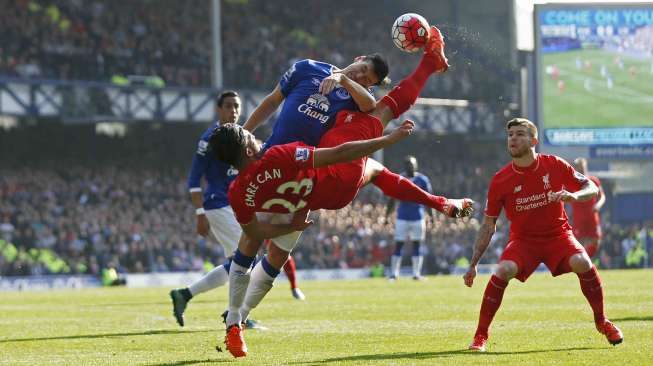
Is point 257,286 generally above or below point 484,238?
below

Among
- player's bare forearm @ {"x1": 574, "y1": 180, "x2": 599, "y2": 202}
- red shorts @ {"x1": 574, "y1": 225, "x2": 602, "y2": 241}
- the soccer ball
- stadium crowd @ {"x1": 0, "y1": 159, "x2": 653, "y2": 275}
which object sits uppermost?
the soccer ball

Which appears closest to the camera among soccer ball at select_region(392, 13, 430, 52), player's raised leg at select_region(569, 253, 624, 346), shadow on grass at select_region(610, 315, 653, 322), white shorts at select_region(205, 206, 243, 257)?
player's raised leg at select_region(569, 253, 624, 346)

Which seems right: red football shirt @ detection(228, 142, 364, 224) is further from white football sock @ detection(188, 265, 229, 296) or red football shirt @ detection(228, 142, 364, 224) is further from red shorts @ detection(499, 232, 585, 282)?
white football sock @ detection(188, 265, 229, 296)

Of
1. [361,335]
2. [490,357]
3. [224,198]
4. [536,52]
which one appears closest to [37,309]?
[224,198]

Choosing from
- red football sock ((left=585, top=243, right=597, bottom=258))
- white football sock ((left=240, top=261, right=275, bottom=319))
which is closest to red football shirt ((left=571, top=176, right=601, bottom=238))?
Answer: red football sock ((left=585, top=243, right=597, bottom=258))

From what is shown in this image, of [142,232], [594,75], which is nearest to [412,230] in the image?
[142,232]

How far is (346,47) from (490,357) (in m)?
37.1

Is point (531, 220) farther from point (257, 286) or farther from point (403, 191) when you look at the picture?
point (257, 286)

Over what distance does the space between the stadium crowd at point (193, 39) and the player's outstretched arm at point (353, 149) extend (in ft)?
62.6

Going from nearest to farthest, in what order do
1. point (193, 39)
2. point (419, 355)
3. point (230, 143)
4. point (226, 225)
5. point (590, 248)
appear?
point (230, 143) → point (419, 355) → point (226, 225) → point (590, 248) → point (193, 39)

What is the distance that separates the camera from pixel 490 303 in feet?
30.5

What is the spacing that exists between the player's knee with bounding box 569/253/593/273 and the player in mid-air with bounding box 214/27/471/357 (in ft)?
3.26

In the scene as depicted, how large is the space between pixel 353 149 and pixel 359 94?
34.4 inches

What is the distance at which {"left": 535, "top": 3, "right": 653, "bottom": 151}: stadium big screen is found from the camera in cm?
3441
